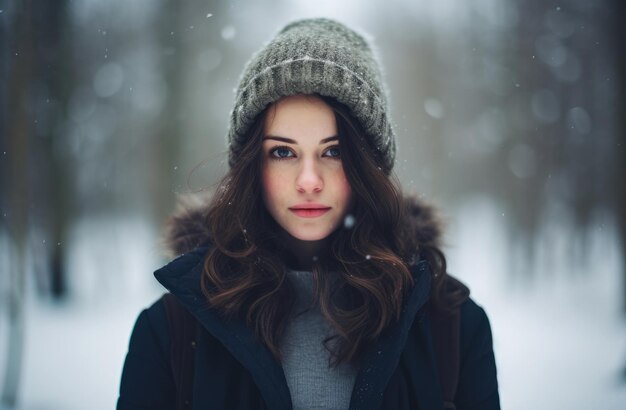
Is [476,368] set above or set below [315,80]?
below

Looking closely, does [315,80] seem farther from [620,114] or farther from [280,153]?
[620,114]

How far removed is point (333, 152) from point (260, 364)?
816 mm

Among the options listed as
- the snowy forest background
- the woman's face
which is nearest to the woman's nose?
the woman's face

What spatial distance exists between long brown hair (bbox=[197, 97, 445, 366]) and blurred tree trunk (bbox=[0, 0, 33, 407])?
346 centimetres

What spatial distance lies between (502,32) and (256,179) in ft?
28.2

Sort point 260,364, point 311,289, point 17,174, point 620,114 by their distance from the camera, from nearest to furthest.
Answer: point 260,364
point 311,289
point 17,174
point 620,114

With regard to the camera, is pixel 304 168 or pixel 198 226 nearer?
pixel 304 168

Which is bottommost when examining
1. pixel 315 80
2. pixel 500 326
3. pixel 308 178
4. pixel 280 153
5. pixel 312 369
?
pixel 500 326

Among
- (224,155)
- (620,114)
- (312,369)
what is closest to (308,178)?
(224,155)

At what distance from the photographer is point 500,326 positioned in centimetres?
692

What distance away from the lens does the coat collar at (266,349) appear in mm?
1466

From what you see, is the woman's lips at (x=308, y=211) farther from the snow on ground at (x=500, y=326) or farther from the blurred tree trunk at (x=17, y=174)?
the blurred tree trunk at (x=17, y=174)

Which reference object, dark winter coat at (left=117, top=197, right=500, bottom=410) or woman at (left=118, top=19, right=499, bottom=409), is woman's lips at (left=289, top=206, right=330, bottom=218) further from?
dark winter coat at (left=117, top=197, right=500, bottom=410)

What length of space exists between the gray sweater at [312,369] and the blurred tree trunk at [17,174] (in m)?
3.80
